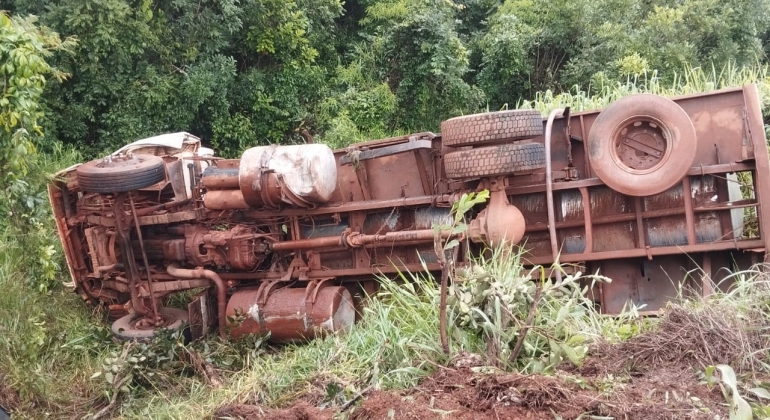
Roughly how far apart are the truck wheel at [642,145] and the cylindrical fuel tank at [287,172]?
2044mm

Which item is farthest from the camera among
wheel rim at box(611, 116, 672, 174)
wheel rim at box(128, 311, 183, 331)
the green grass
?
wheel rim at box(128, 311, 183, 331)

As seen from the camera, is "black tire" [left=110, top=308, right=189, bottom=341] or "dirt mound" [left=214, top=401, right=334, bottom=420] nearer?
"dirt mound" [left=214, top=401, right=334, bottom=420]

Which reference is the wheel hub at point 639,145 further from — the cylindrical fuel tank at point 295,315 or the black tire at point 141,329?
the black tire at point 141,329

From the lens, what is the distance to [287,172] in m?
4.99

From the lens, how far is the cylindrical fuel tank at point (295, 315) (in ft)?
15.8

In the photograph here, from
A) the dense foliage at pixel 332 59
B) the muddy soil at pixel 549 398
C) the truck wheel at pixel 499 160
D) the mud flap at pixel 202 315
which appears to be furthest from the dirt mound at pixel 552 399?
the dense foliage at pixel 332 59

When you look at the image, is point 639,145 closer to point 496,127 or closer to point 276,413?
point 496,127

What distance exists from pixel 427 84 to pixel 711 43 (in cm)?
472

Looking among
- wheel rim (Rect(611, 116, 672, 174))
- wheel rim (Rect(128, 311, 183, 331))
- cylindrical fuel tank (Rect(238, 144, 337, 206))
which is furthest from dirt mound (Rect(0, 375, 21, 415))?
wheel rim (Rect(611, 116, 672, 174))

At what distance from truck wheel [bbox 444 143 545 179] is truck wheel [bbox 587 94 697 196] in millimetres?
430

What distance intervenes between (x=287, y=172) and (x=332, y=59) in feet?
25.6

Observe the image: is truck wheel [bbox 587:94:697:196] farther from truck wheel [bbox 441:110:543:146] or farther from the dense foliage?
the dense foliage

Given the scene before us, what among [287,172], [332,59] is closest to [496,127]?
[287,172]

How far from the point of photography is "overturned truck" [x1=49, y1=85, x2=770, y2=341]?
4.45m
